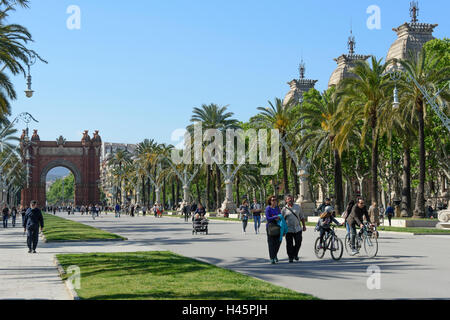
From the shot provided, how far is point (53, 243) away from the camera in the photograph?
2325cm

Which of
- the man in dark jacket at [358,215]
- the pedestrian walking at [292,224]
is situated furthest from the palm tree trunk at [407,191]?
the pedestrian walking at [292,224]

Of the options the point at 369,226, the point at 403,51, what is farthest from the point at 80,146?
the point at 369,226

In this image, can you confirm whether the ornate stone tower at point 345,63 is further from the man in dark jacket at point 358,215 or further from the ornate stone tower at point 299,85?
the man in dark jacket at point 358,215

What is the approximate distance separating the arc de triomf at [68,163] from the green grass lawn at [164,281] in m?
124

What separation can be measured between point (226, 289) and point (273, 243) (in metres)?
4.83

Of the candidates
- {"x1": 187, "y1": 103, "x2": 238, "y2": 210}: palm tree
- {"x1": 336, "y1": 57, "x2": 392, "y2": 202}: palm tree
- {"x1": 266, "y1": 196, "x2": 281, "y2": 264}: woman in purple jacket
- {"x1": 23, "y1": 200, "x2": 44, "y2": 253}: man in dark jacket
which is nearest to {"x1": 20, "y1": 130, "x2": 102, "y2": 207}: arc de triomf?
{"x1": 187, "y1": 103, "x2": 238, "y2": 210}: palm tree

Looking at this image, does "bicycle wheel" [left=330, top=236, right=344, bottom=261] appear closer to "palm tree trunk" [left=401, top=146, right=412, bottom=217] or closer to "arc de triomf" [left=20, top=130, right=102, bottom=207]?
"palm tree trunk" [left=401, top=146, right=412, bottom=217]

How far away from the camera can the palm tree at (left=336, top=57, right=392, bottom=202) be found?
3638cm

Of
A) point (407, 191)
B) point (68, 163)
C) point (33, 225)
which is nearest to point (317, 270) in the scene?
point (33, 225)

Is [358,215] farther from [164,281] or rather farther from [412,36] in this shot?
[412,36]

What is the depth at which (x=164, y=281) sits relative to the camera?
36.3 feet

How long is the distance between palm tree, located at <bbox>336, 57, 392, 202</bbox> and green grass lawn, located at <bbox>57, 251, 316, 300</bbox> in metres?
23.1

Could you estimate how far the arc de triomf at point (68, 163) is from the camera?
445 feet

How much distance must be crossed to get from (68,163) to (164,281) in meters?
131
